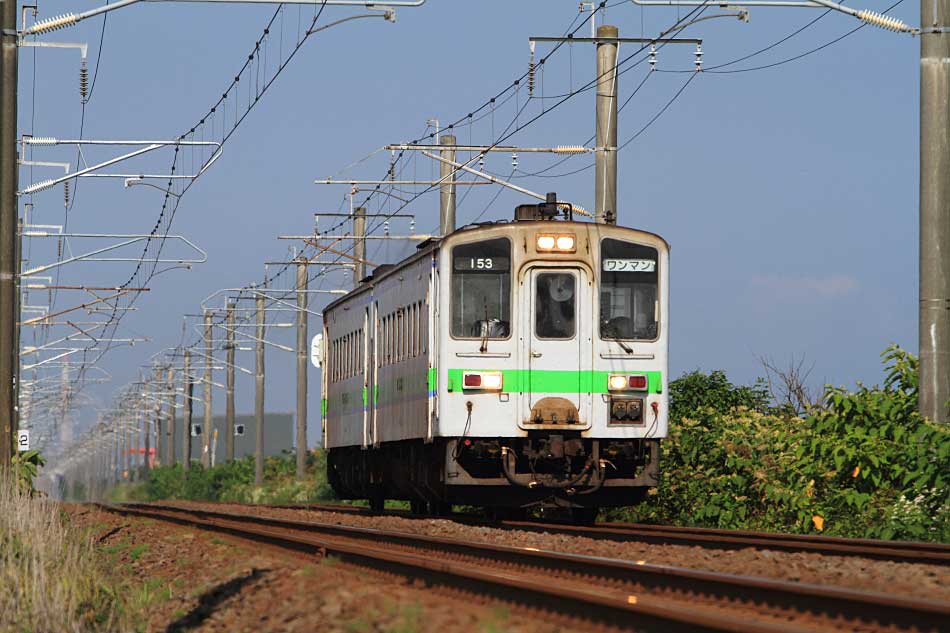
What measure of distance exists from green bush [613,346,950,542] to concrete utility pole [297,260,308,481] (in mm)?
25100

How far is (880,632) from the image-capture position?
8211mm

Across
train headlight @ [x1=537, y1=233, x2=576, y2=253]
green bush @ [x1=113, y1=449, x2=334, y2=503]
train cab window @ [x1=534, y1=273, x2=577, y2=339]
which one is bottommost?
green bush @ [x1=113, y1=449, x2=334, y2=503]

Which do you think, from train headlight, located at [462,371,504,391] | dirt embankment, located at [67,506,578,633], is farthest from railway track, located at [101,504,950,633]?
train headlight, located at [462,371,504,391]

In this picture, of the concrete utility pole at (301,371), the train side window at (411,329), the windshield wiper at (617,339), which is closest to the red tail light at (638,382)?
the windshield wiper at (617,339)

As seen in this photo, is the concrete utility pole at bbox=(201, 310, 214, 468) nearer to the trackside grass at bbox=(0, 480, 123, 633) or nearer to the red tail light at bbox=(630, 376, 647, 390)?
the red tail light at bbox=(630, 376, 647, 390)

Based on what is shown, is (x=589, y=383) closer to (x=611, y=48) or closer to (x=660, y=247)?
(x=660, y=247)

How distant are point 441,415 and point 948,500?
587 centimetres

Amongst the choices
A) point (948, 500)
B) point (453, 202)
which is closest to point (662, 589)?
point (948, 500)

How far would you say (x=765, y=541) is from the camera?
52.4 feet

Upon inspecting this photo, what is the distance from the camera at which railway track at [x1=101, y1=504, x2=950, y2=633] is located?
8352mm

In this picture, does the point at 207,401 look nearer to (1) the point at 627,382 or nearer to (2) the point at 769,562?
(1) the point at 627,382

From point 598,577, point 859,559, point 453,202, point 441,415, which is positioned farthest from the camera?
point 453,202

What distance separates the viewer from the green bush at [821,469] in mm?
17016

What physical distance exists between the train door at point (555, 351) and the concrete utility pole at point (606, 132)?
205 inches
